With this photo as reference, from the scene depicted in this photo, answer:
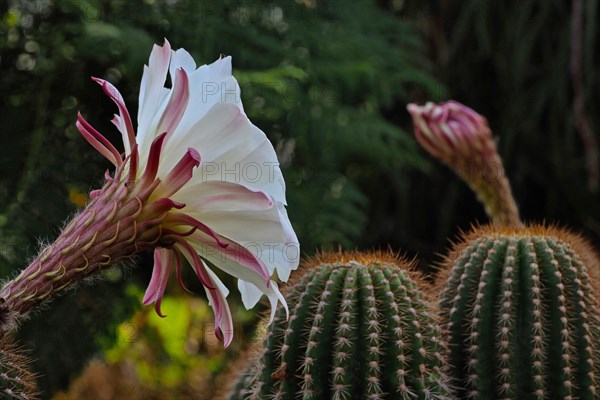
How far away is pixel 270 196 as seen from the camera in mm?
811

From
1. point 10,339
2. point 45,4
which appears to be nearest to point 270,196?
point 10,339

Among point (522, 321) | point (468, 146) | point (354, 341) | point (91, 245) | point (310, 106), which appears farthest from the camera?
point (310, 106)

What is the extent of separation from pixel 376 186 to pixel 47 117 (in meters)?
1.44

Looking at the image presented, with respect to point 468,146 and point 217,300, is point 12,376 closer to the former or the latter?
point 217,300

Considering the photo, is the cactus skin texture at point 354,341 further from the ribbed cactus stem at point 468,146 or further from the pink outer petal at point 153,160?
the ribbed cactus stem at point 468,146

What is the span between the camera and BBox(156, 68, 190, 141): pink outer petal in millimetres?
792

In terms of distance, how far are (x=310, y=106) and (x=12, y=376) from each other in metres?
1.25

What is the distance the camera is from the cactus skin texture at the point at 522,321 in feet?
3.74

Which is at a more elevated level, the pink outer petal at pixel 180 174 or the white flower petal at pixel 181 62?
the white flower petal at pixel 181 62

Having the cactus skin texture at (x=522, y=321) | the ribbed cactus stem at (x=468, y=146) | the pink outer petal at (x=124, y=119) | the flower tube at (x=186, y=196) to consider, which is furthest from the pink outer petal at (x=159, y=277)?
the ribbed cactus stem at (x=468, y=146)

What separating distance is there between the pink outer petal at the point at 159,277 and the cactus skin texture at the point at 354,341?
25cm

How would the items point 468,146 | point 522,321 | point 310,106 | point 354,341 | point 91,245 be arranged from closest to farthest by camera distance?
point 91,245 → point 354,341 → point 522,321 → point 468,146 → point 310,106

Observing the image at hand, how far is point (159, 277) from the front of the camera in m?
0.84

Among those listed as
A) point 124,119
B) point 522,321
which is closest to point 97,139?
point 124,119
